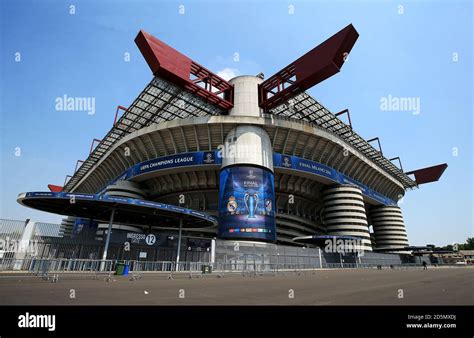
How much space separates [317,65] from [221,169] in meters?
20.7

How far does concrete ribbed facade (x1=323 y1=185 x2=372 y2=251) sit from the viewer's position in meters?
51.4

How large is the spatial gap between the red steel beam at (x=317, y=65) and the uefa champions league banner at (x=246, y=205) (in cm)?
1356

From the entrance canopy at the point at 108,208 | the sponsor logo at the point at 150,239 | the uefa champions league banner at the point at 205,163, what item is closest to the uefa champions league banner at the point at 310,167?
the uefa champions league banner at the point at 205,163

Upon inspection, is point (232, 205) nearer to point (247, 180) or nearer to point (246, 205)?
point (246, 205)

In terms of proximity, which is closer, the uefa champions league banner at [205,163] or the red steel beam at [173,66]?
the red steel beam at [173,66]

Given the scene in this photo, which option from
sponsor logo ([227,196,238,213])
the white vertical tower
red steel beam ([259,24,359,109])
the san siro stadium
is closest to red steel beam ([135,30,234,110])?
the san siro stadium

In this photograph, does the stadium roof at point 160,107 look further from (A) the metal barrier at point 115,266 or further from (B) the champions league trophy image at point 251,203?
(A) the metal barrier at point 115,266

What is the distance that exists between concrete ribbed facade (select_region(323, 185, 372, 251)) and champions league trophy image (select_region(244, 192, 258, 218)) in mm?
22391

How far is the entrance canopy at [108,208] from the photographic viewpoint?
23.1 meters

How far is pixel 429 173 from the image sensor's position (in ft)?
259

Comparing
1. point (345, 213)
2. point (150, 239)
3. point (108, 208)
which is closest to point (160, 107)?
point (108, 208)
